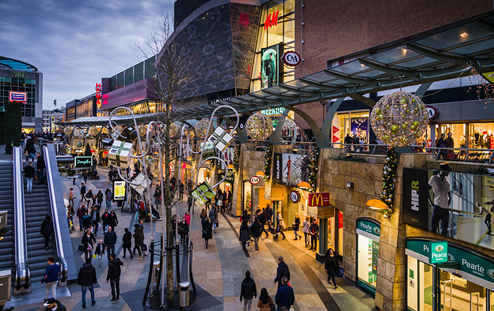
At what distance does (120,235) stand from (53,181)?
4.43m

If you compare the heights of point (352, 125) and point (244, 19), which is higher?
point (244, 19)

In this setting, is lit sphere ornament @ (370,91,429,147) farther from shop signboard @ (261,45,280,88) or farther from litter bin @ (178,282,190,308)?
shop signboard @ (261,45,280,88)

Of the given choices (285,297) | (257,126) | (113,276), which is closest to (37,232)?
(113,276)

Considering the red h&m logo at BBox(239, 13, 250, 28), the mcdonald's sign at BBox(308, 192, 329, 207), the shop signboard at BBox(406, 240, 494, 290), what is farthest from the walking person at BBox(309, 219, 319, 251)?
the red h&m logo at BBox(239, 13, 250, 28)

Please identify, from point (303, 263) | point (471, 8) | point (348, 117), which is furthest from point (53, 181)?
point (471, 8)

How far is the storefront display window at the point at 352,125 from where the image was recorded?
24.0 m

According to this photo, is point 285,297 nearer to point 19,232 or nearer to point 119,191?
point 19,232

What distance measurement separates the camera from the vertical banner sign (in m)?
8.68

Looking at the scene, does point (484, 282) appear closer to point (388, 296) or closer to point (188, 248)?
point (388, 296)

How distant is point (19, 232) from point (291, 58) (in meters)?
23.2

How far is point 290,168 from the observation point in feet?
53.6

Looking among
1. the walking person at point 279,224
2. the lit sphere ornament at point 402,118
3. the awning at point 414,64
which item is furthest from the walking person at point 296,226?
the lit sphere ornament at point 402,118

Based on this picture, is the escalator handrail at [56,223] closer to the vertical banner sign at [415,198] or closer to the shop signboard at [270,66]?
the vertical banner sign at [415,198]

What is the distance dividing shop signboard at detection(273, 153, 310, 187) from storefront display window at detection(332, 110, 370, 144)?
27.3 ft
